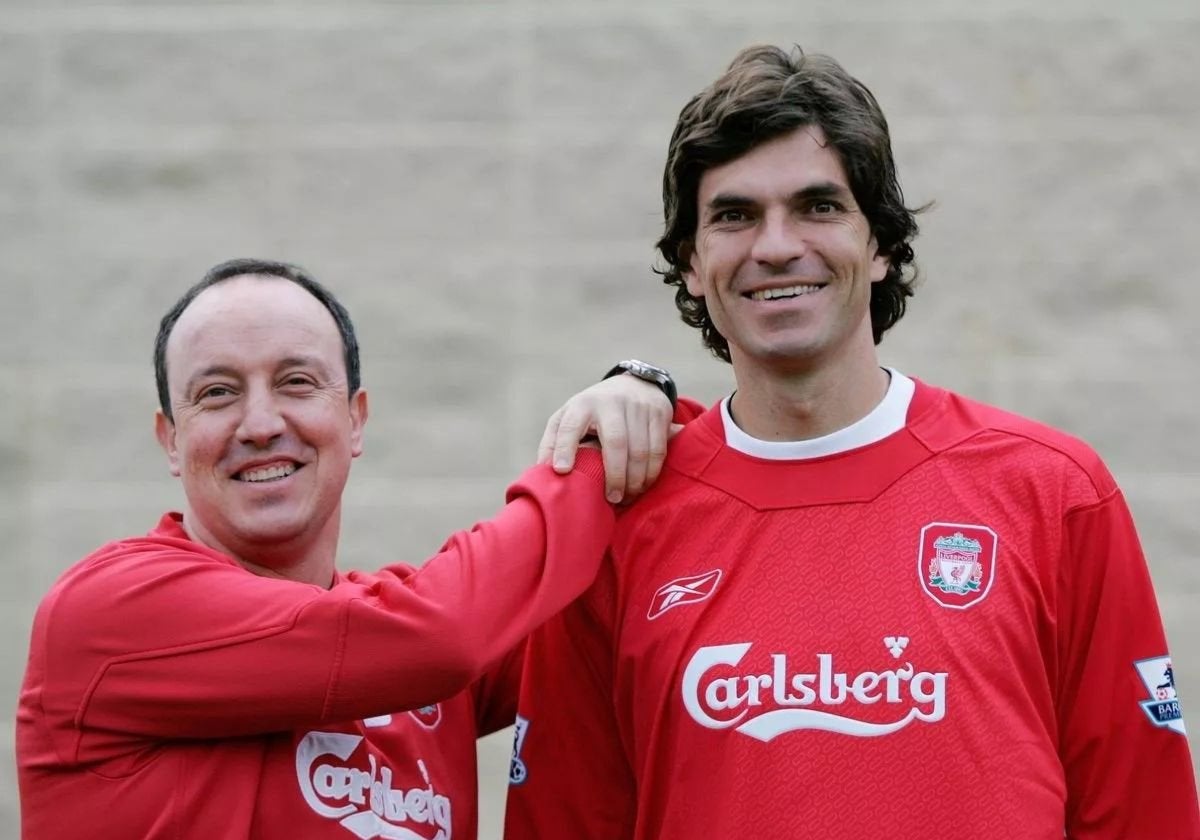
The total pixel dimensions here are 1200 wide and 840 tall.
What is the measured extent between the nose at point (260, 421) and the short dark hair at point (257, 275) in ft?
0.51

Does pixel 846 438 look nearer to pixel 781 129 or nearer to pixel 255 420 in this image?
pixel 781 129

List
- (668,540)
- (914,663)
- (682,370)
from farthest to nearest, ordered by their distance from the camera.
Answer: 1. (682,370)
2. (668,540)
3. (914,663)

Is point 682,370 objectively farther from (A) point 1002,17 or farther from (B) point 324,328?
(B) point 324,328

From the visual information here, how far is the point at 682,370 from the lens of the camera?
3.85 metres

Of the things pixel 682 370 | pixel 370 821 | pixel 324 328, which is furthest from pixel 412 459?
pixel 370 821

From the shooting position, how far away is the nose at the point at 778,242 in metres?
2.11

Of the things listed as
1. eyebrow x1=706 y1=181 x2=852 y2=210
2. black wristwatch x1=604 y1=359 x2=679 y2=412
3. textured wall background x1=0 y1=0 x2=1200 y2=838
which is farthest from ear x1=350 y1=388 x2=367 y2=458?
textured wall background x1=0 y1=0 x2=1200 y2=838

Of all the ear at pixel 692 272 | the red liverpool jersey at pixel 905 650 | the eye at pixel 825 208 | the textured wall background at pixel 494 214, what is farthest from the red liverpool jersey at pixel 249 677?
the textured wall background at pixel 494 214

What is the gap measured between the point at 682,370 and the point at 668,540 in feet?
5.53

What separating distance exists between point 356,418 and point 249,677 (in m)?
0.55

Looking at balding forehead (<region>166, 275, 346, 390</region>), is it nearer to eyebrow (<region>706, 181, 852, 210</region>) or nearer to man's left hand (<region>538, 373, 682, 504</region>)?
man's left hand (<region>538, 373, 682, 504</region>)

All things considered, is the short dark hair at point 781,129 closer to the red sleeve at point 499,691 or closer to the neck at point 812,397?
the neck at point 812,397

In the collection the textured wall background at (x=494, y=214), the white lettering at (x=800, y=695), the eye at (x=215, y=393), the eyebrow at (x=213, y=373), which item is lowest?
the white lettering at (x=800, y=695)

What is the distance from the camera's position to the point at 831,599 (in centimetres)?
208
